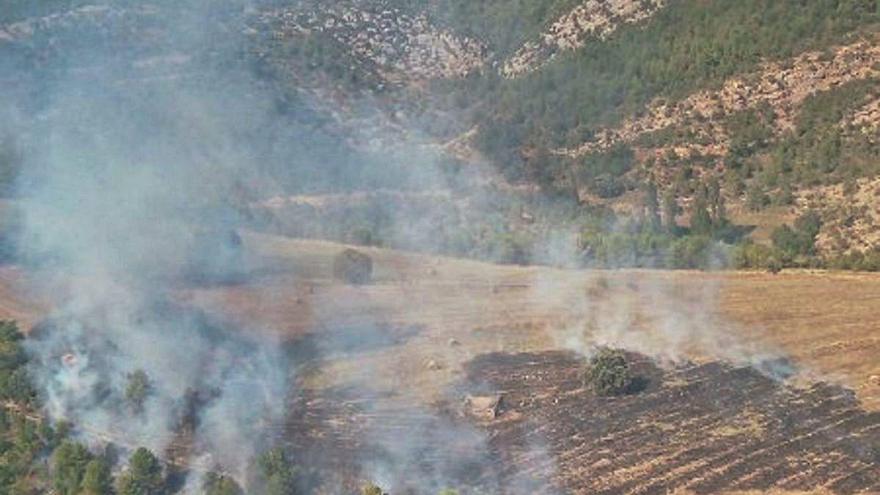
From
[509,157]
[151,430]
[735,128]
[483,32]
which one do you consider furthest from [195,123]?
[151,430]

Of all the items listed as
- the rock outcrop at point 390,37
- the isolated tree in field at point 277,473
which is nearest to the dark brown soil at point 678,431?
the isolated tree in field at point 277,473

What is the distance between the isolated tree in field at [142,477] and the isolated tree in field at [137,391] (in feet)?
9.25

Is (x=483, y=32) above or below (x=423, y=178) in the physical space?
above

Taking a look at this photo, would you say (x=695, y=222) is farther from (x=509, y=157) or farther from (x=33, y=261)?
(x=33, y=261)

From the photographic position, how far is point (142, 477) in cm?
3006

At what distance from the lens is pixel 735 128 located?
65.4m

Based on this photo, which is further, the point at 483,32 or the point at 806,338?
the point at 483,32

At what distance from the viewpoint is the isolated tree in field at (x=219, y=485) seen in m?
29.0

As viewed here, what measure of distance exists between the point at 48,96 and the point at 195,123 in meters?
9.87

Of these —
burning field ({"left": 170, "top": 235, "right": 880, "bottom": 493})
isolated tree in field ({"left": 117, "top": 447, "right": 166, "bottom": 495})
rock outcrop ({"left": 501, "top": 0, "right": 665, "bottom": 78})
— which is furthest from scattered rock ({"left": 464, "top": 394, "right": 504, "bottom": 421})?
rock outcrop ({"left": 501, "top": 0, "right": 665, "bottom": 78})

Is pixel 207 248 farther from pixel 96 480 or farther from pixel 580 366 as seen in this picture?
pixel 96 480

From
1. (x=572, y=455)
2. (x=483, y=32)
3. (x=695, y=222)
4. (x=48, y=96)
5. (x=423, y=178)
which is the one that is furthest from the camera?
(x=483, y=32)

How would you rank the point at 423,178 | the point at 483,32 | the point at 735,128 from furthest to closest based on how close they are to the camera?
the point at 483,32 → the point at 423,178 → the point at 735,128

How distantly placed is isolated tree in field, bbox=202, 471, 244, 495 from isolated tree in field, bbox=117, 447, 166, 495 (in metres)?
1.28
